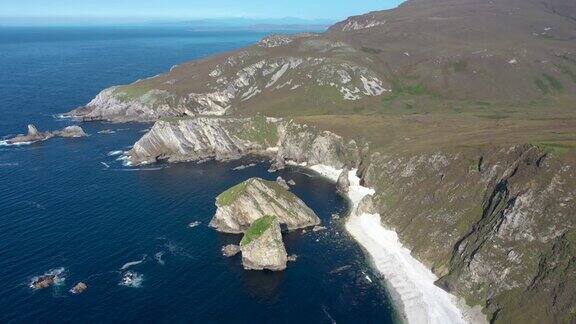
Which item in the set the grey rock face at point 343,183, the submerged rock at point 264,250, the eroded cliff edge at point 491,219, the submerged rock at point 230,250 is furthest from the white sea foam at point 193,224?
the eroded cliff edge at point 491,219

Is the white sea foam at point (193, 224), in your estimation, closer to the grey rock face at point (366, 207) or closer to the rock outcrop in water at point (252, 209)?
the rock outcrop in water at point (252, 209)

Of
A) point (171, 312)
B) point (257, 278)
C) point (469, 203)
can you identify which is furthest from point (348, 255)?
point (171, 312)

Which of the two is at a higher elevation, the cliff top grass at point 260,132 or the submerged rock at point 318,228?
the cliff top grass at point 260,132

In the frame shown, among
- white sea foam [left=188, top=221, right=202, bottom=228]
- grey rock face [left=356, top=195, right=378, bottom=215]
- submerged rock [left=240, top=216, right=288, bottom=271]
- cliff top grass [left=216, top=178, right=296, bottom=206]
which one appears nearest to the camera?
submerged rock [left=240, top=216, right=288, bottom=271]

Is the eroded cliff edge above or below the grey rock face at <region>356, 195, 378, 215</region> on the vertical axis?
above

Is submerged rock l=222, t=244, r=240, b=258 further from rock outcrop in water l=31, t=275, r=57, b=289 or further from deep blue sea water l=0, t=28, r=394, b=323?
rock outcrop in water l=31, t=275, r=57, b=289

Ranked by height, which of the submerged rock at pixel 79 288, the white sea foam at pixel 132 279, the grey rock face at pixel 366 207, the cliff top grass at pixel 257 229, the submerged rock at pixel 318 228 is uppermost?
the cliff top grass at pixel 257 229

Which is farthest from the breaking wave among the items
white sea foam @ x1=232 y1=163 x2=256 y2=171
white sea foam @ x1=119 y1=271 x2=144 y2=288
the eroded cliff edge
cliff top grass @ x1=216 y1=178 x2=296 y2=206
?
white sea foam @ x1=232 y1=163 x2=256 y2=171
